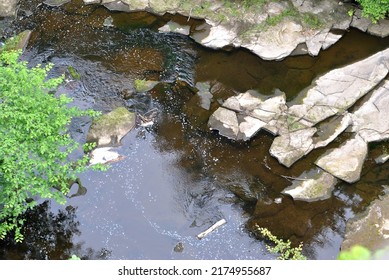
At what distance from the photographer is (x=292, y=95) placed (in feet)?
67.1

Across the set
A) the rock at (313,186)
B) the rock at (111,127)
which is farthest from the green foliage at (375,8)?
the rock at (111,127)

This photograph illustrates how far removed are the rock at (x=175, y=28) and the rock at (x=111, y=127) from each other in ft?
17.9

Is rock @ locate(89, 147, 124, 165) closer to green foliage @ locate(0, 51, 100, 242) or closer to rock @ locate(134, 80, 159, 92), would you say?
green foliage @ locate(0, 51, 100, 242)

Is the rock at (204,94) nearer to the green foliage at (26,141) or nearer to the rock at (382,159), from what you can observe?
the green foliage at (26,141)

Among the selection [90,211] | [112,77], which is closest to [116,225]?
[90,211]

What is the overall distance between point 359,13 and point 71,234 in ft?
52.6

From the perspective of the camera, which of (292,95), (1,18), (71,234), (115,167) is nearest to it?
(71,234)

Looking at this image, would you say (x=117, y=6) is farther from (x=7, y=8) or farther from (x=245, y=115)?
(x=245, y=115)

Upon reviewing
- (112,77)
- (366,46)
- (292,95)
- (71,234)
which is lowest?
(71,234)

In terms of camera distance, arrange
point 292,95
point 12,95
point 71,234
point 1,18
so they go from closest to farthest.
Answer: point 12,95 → point 71,234 → point 292,95 → point 1,18

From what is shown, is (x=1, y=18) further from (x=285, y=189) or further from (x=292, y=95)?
(x=285, y=189)

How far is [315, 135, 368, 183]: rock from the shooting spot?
1794cm

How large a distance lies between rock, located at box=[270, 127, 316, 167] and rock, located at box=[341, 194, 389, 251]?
310cm

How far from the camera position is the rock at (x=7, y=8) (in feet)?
80.5
